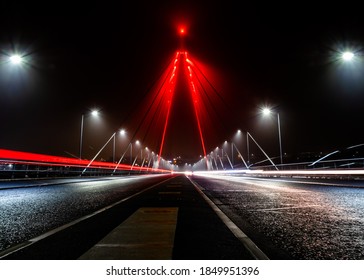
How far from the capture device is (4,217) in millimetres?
5645

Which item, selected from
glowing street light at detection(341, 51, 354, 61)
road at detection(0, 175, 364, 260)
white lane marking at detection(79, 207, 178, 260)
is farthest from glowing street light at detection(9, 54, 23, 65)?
glowing street light at detection(341, 51, 354, 61)

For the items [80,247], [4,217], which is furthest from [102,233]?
[4,217]

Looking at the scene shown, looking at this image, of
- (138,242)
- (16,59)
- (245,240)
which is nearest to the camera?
(138,242)

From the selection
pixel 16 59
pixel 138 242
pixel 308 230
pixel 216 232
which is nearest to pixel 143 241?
pixel 138 242

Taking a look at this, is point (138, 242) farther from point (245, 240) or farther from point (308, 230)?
point (308, 230)

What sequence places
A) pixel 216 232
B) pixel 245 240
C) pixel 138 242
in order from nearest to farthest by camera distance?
1. pixel 138 242
2. pixel 245 240
3. pixel 216 232

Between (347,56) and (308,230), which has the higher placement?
(347,56)

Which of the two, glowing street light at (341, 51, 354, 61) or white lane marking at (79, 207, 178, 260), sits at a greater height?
glowing street light at (341, 51, 354, 61)

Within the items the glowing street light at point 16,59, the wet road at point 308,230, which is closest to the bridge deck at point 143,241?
the wet road at point 308,230

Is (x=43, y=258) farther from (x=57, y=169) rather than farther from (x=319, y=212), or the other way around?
(x=57, y=169)

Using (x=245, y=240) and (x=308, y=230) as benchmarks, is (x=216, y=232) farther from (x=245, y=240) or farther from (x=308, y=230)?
(x=308, y=230)

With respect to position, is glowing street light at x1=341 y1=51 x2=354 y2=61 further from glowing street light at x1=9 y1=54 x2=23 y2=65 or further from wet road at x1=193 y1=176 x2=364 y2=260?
glowing street light at x1=9 y1=54 x2=23 y2=65

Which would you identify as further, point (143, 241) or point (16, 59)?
point (16, 59)
